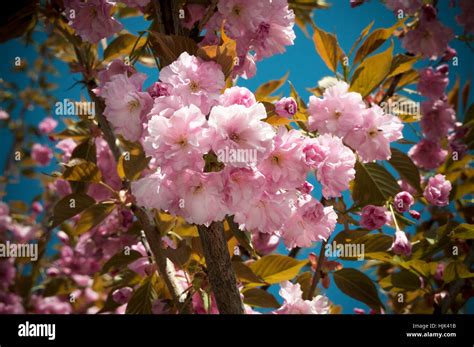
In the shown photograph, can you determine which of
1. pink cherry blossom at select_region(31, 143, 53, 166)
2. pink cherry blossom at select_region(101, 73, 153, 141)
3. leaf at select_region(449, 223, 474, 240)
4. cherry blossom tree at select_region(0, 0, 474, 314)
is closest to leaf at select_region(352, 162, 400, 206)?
cherry blossom tree at select_region(0, 0, 474, 314)

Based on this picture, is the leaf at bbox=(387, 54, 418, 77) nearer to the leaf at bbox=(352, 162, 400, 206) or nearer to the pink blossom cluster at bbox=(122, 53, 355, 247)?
the leaf at bbox=(352, 162, 400, 206)

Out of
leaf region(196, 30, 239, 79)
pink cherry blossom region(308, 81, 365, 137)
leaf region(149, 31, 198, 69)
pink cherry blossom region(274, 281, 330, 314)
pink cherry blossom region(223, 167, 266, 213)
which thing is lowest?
pink cherry blossom region(274, 281, 330, 314)

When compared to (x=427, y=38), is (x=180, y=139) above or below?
below

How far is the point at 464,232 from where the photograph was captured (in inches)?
35.9

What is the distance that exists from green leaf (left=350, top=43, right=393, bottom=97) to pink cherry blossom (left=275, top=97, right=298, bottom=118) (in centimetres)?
31

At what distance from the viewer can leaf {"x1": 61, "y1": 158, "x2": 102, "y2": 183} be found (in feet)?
3.24

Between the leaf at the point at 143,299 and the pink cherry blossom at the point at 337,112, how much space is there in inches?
16.0

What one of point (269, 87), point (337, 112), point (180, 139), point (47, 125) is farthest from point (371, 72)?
point (47, 125)

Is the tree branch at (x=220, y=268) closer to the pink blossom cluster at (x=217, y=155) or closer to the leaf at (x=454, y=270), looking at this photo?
the pink blossom cluster at (x=217, y=155)

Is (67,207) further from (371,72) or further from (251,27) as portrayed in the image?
(371,72)

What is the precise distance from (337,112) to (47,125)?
2012 millimetres
